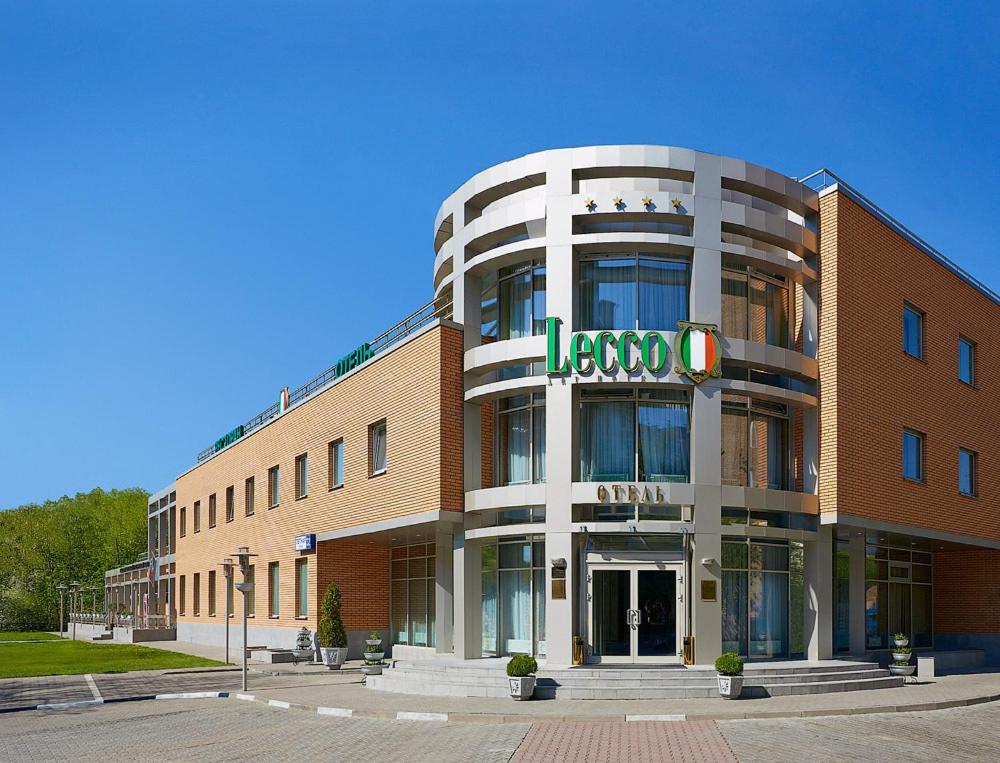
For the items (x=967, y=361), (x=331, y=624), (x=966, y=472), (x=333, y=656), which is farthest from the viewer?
(x=967, y=361)

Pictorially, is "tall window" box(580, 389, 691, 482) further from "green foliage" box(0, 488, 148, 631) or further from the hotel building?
A: "green foliage" box(0, 488, 148, 631)

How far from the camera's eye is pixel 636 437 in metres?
28.8

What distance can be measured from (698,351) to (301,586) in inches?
795

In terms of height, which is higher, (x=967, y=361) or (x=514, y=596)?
(x=967, y=361)

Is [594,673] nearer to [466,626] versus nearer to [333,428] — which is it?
[466,626]

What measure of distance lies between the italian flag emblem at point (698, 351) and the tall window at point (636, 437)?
913 mm

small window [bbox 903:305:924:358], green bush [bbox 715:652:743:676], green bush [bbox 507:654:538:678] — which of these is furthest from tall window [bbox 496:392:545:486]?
small window [bbox 903:305:924:358]

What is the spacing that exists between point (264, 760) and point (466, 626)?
512 inches

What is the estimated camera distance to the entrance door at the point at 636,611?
28.0m

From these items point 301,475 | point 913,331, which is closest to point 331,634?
point 301,475

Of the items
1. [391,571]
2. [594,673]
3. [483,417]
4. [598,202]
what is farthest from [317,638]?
[598,202]

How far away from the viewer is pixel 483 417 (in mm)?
31812

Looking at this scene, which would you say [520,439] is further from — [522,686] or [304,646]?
[304,646]

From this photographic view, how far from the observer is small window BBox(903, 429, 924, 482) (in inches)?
1337
